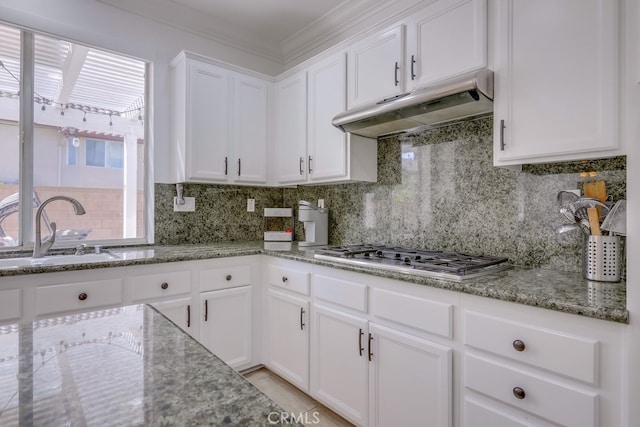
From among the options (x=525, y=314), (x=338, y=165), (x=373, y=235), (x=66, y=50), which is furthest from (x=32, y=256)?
(x=525, y=314)

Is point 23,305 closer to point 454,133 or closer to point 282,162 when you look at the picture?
point 282,162

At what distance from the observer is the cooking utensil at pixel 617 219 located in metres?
1.33

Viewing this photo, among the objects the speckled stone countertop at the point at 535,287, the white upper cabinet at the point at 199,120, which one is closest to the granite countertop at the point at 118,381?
the speckled stone countertop at the point at 535,287

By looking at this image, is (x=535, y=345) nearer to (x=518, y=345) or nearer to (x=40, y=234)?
(x=518, y=345)

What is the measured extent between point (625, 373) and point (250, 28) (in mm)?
3231

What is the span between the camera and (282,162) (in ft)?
9.52

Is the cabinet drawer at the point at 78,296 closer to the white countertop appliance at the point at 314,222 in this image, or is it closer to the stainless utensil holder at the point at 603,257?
the white countertop appliance at the point at 314,222

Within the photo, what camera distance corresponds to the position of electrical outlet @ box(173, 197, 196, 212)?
276cm

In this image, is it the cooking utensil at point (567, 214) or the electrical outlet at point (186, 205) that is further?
the electrical outlet at point (186, 205)

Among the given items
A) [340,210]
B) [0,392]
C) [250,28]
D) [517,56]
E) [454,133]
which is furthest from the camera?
[250,28]

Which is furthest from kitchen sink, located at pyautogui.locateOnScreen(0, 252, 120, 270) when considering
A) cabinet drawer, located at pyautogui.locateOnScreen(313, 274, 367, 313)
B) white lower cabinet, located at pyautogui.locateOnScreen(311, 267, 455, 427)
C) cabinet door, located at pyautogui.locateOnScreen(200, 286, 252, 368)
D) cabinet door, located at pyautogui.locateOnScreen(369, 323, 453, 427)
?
cabinet door, located at pyautogui.locateOnScreen(369, 323, 453, 427)

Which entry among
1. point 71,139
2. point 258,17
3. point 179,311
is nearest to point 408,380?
point 179,311

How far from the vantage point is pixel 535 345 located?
119cm

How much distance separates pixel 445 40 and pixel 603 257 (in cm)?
123
